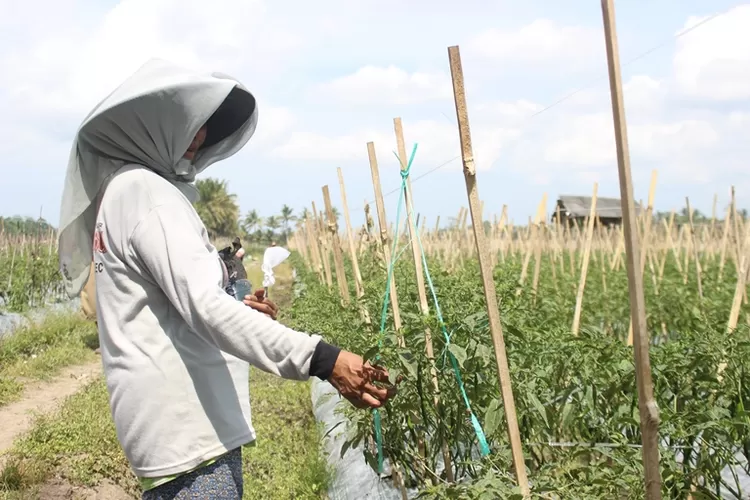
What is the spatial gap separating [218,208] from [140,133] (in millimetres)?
54759

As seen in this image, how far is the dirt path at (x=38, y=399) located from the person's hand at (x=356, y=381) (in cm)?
362

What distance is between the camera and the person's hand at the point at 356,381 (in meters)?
1.44

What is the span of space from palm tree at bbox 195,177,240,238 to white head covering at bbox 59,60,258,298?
171ft

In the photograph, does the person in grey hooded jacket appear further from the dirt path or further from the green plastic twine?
the dirt path

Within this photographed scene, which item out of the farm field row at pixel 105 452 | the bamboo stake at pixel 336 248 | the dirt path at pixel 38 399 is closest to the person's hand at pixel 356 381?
the farm field row at pixel 105 452

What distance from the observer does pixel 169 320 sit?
58.5 inches

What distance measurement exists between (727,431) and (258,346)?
140 cm

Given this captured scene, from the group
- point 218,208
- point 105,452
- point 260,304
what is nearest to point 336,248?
point 105,452

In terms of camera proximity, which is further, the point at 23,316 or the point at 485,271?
the point at 23,316

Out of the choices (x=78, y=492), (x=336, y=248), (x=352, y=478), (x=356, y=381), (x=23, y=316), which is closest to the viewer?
(x=356, y=381)

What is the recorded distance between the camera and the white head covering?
151 centimetres

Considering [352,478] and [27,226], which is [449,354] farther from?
[27,226]

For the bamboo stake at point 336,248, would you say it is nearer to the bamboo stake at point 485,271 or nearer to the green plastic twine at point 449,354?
the green plastic twine at point 449,354

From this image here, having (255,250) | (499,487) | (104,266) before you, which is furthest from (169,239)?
(255,250)
